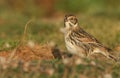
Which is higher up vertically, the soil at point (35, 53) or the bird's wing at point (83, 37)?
the bird's wing at point (83, 37)

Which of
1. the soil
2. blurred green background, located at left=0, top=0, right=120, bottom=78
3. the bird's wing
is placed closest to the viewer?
blurred green background, located at left=0, top=0, right=120, bottom=78

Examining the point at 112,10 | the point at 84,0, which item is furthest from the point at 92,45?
the point at 84,0

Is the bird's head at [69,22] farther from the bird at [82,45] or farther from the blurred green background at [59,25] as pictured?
the blurred green background at [59,25]

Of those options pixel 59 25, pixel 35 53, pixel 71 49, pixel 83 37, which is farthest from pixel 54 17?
pixel 71 49

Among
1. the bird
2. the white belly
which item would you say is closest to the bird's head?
the bird

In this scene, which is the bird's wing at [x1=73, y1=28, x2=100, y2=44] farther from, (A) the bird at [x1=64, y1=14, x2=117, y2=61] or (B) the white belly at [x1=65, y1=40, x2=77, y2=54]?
(B) the white belly at [x1=65, y1=40, x2=77, y2=54]

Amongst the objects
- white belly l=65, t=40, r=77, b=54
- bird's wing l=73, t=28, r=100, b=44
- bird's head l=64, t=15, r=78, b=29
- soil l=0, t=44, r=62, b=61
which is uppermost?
bird's head l=64, t=15, r=78, b=29

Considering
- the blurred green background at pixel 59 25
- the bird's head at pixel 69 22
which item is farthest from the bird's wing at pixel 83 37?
the blurred green background at pixel 59 25

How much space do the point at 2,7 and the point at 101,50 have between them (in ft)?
41.8

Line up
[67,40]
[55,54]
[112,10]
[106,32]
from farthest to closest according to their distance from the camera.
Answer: [112,10]
[106,32]
[55,54]
[67,40]

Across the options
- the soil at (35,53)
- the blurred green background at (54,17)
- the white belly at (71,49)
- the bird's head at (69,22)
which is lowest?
the blurred green background at (54,17)

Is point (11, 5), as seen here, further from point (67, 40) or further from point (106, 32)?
point (67, 40)

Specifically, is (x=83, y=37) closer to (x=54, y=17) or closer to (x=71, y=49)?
(x=71, y=49)

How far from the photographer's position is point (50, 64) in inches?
337
